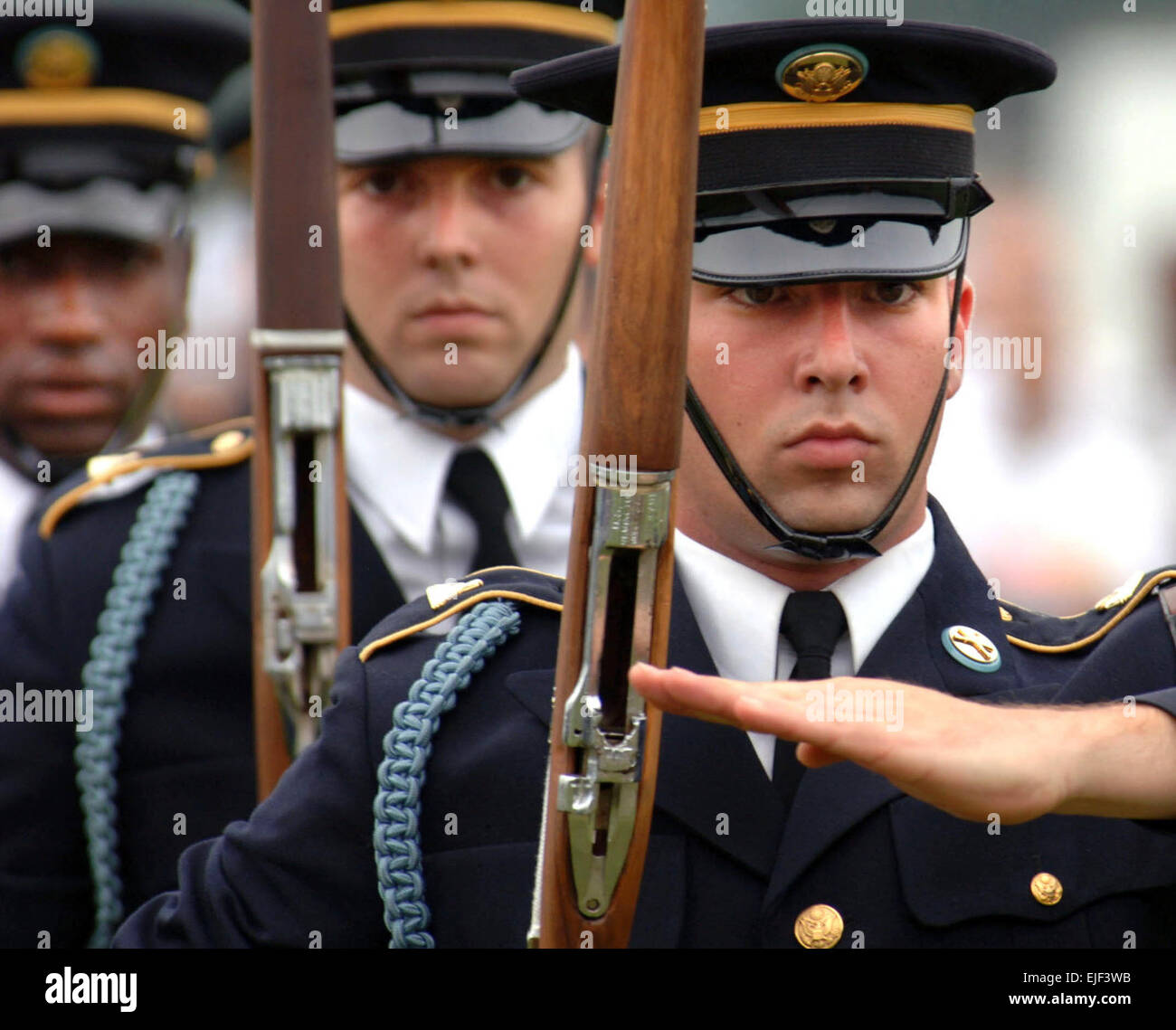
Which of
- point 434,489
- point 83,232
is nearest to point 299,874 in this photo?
point 434,489

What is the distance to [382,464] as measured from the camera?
4750 millimetres

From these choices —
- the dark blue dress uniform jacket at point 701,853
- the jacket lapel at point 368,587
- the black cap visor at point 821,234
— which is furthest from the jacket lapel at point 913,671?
the jacket lapel at point 368,587

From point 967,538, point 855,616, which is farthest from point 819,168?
point 967,538

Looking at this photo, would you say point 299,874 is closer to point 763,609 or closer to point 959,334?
point 763,609

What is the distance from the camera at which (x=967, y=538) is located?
7.33 metres

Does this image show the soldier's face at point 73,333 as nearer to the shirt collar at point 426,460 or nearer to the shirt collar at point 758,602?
the shirt collar at point 426,460

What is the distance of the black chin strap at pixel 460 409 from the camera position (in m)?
→ 4.72

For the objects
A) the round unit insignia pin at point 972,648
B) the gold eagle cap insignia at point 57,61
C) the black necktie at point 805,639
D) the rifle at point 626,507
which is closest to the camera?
the rifle at point 626,507

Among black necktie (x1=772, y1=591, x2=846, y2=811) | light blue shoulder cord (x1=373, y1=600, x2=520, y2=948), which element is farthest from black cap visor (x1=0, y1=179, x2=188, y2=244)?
black necktie (x1=772, y1=591, x2=846, y2=811)

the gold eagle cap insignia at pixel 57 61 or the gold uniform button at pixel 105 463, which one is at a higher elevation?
the gold eagle cap insignia at pixel 57 61

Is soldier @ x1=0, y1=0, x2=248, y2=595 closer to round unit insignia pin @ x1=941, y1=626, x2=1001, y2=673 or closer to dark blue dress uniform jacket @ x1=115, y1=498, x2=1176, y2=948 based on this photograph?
dark blue dress uniform jacket @ x1=115, y1=498, x2=1176, y2=948

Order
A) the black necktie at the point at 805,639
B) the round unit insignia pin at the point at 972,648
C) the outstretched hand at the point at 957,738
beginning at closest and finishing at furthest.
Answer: the outstretched hand at the point at 957,738 < the black necktie at the point at 805,639 < the round unit insignia pin at the point at 972,648

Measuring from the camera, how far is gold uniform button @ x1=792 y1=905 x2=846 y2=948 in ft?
9.82
